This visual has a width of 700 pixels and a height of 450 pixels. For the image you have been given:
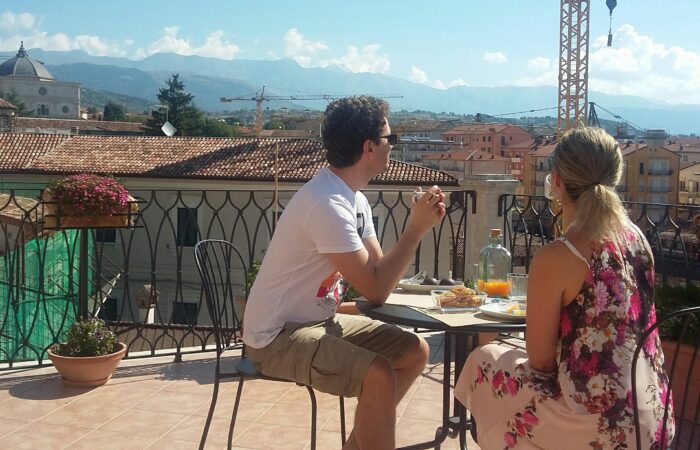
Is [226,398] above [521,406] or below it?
below

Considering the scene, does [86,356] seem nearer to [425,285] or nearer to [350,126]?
[425,285]

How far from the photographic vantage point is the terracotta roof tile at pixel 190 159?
3247cm

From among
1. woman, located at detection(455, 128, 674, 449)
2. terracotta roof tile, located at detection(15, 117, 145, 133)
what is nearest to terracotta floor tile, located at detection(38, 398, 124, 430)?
woman, located at detection(455, 128, 674, 449)

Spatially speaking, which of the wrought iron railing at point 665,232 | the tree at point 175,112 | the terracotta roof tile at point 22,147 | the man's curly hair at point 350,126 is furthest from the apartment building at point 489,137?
the man's curly hair at point 350,126

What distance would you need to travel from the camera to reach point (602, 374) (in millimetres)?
1977

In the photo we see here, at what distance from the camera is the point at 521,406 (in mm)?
2131

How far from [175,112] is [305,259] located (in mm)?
63946

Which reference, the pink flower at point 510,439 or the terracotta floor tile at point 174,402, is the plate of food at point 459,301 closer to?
the pink flower at point 510,439

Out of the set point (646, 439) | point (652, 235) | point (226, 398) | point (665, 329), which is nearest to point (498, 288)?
point (646, 439)

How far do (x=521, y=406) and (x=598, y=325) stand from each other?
1.10 ft

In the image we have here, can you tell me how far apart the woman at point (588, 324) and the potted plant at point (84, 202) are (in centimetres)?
294

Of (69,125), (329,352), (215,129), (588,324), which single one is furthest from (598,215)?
(69,125)

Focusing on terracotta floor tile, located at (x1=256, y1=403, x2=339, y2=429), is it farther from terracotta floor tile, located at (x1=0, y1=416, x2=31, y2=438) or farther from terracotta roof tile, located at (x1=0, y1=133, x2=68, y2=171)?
terracotta roof tile, located at (x1=0, y1=133, x2=68, y2=171)

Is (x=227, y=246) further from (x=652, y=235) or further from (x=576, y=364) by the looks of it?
(x=652, y=235)
